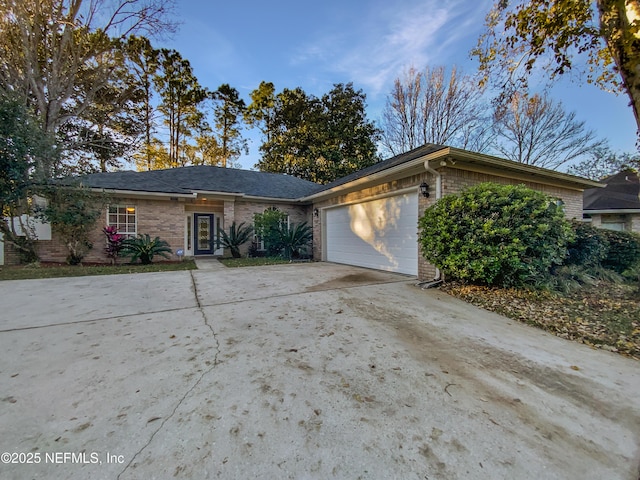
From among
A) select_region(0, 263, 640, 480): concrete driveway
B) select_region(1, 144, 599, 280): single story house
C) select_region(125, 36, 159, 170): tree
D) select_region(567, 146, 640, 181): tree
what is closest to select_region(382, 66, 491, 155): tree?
select_region(567, 146, 640, 181): tree

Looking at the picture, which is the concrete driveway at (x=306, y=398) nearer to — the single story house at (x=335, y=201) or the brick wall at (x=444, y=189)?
the brick wall at (x=444, y=189)

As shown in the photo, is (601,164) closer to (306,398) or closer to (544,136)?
(544,136)

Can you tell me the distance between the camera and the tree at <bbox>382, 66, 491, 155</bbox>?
49.0 feet

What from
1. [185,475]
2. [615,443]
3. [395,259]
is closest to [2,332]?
[185,475]

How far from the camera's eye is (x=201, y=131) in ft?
69.5

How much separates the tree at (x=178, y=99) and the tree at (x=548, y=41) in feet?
68.6

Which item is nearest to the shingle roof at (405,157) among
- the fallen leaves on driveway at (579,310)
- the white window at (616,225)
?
the fallen leaves on driveway at (579,310)

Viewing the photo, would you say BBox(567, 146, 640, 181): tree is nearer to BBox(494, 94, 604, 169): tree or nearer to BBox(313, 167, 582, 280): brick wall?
BBox(494, 94, 604, 169): tree

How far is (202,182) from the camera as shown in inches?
439

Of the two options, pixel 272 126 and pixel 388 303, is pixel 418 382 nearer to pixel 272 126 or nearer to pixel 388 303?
pixel 388 303

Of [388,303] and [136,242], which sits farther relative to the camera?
[136,242]

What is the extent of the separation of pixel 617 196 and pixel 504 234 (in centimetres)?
1375

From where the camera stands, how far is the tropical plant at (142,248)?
28.6 ft

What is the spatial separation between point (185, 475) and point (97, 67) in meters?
17.0
